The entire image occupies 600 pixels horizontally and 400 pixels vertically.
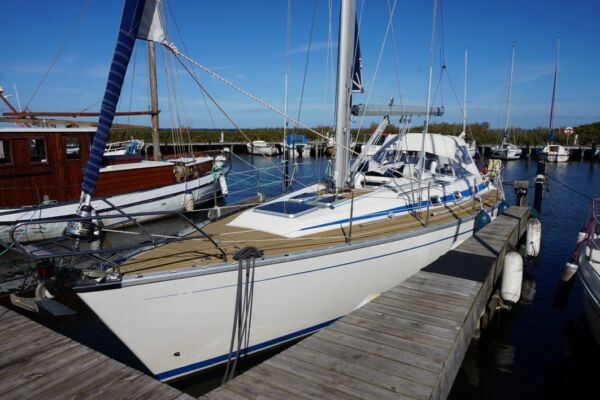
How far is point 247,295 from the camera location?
5867mm

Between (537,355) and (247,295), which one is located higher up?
(247,295)

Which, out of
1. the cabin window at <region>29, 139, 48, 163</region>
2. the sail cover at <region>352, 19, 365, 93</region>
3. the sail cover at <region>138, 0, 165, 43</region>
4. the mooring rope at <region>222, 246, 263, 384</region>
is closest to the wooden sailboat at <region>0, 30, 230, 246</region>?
the cabin window at <region>29, 139, 48, 163</region>

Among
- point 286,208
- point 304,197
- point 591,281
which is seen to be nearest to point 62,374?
point 286,208

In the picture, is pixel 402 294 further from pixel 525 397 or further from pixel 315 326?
pixel 525 397

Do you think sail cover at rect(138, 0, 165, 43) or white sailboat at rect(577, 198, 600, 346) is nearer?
sail cover at rect(138, 0, 165, 43)

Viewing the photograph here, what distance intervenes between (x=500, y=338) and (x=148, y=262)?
672 centimetres

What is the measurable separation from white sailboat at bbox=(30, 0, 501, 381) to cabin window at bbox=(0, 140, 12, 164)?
889 centimetres

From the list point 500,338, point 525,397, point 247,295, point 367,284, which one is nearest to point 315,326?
point 367,284

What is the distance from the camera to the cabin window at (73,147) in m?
13.9

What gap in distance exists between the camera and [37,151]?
1331 centimetres

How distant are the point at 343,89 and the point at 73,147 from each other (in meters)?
10.4

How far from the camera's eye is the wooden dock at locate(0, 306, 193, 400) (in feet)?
12.5

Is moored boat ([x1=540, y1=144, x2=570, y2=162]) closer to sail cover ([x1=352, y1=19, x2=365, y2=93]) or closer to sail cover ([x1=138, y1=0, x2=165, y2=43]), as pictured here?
sail cover ([x1=352, y1=19, x2=365, y2=93])

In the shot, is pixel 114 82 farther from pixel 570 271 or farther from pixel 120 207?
pixel 120 207
